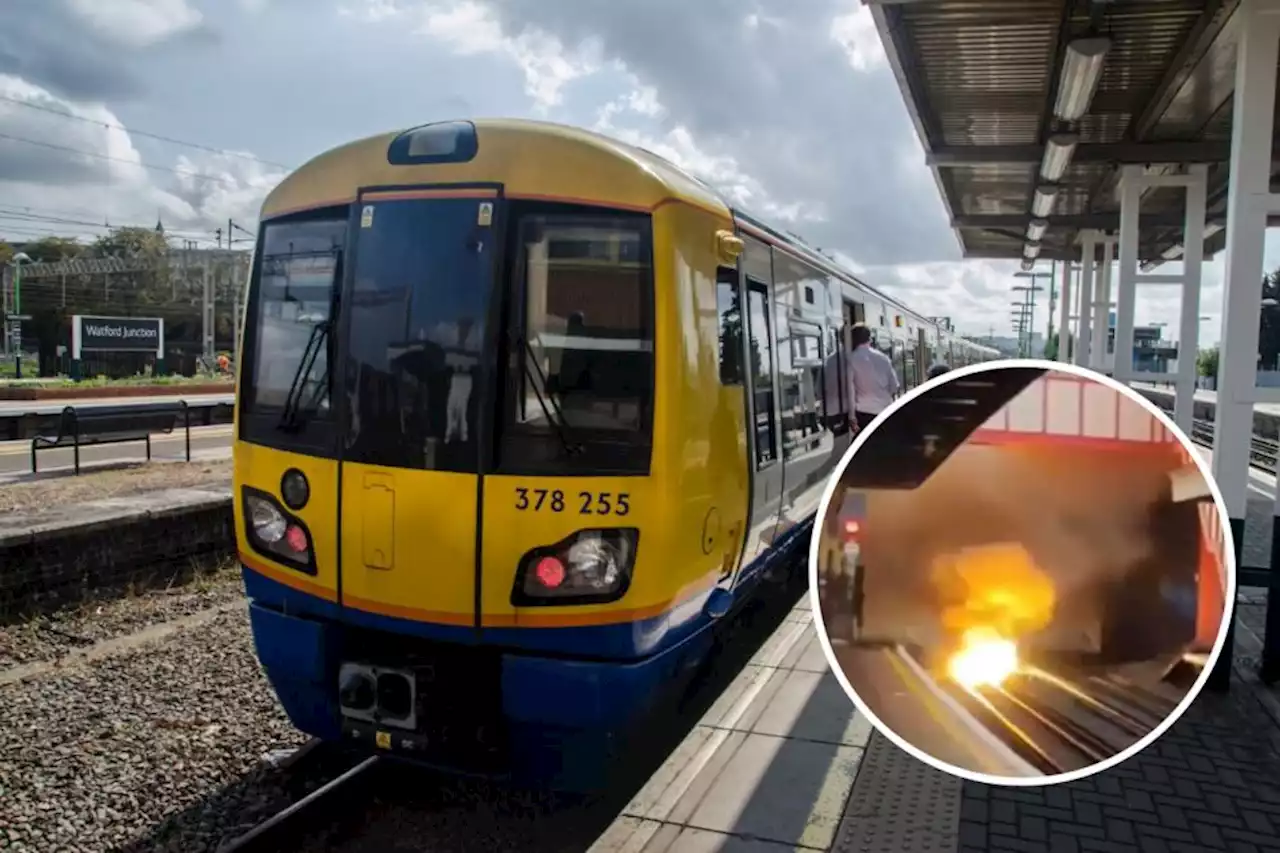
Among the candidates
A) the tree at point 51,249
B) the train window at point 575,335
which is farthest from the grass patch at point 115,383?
the tree at point 51,249

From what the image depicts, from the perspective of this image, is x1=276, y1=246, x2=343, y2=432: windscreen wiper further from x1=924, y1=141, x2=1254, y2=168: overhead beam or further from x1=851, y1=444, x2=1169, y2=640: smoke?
x1=924, y1=141, x2=1254, y2=168: overhead beam

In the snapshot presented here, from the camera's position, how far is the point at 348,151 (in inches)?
185

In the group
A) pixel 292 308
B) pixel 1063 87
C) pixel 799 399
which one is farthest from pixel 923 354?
pixel 292 308

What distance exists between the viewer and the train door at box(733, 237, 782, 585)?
532 cm

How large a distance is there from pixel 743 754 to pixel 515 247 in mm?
2374

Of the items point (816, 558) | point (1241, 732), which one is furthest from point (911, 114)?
point (816, 558)

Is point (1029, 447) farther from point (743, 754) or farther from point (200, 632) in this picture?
point (200, 632)

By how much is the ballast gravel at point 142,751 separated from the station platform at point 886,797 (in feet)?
6.71

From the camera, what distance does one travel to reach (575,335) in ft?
14.1

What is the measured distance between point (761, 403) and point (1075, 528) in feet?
13.9

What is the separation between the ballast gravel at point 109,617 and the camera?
684cm

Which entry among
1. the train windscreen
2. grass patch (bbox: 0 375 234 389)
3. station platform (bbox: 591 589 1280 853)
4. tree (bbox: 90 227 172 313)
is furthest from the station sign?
station platform (bbox: 591 589 1280 853)

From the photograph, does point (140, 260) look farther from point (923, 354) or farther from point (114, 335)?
point (923, 354)

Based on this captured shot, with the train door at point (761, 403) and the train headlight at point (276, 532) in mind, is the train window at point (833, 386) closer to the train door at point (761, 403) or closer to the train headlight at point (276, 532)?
the train door at point (761, 403)
